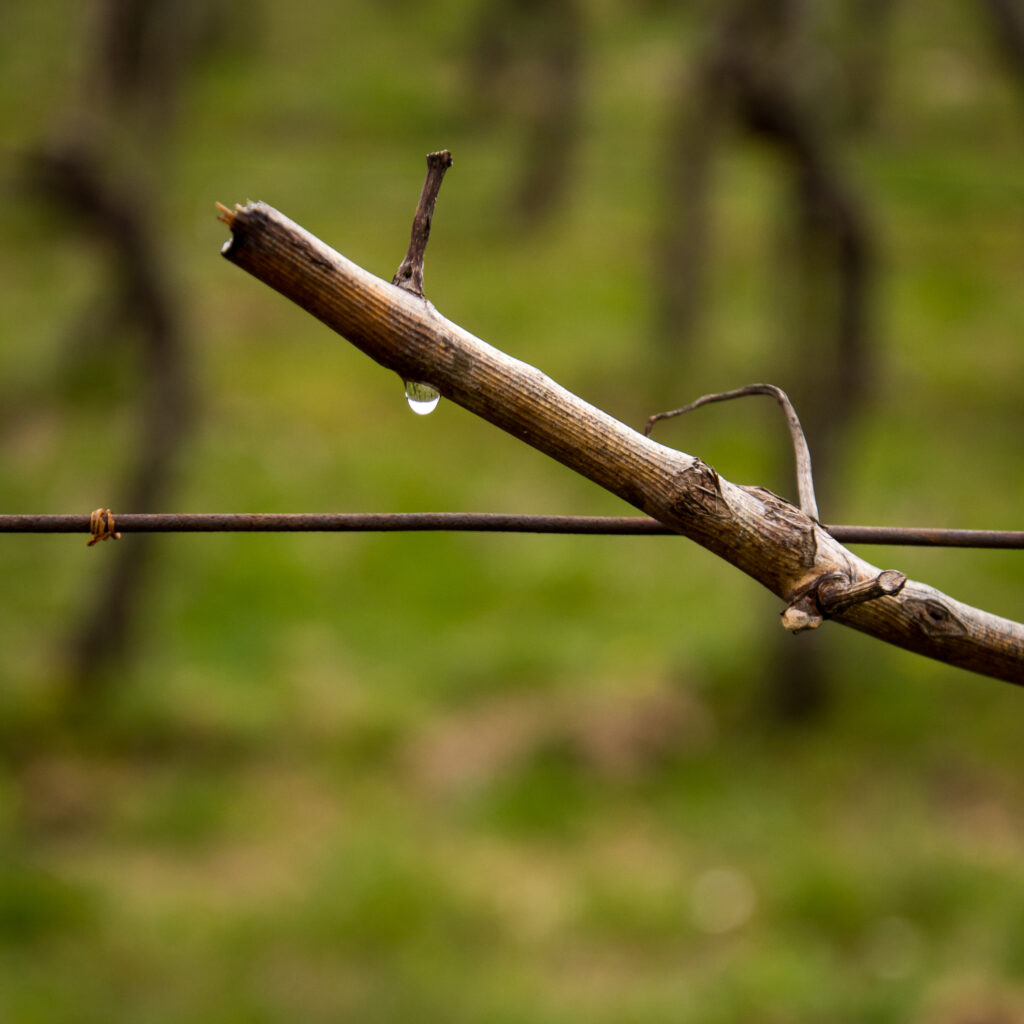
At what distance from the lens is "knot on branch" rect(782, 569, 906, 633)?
1.17m

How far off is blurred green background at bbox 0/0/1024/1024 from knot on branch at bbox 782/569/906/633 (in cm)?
317

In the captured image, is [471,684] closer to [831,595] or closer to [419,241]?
[831,595]

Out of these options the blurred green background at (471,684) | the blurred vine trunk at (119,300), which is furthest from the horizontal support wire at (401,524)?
the blurred vine trunk at (119,300)

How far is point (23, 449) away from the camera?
29.4 ft

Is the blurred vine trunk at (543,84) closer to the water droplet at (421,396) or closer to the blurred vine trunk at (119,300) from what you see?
the blurred vine trunk at (119,300)

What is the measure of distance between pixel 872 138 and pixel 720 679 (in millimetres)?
13753

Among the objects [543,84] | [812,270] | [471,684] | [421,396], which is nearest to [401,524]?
[421,396]

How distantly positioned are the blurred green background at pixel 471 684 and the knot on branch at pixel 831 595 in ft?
10.4

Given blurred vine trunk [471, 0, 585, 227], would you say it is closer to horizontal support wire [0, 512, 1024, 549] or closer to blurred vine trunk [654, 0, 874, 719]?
blurred vine trunk [654, 0, 874, 719]

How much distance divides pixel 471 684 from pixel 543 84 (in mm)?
10280

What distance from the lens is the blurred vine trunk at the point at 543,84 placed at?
14008 millimetres

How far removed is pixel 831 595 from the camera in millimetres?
1206

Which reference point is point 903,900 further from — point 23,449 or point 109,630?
point 23,449

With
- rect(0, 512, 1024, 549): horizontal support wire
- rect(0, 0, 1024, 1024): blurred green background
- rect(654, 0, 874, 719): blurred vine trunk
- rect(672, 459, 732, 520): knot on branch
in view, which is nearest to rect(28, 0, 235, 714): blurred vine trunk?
rect(0, 0, 1024, 1024): blurred green background
